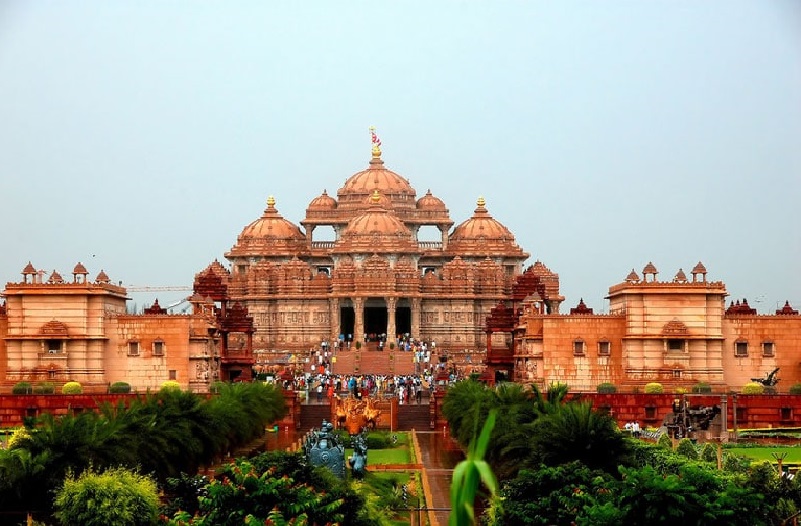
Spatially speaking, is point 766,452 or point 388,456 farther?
point 388,456

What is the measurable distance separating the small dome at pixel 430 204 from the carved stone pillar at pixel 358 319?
Answer: 17923 millimetres

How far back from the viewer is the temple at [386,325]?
73250mm

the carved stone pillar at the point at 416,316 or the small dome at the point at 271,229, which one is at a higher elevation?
the small dome at the point at 271,229

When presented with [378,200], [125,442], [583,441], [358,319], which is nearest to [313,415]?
[125,442]

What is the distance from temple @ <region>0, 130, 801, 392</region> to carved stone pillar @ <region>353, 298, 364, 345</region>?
0.27 feet

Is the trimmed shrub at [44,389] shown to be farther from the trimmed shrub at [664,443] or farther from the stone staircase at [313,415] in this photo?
the trimmed shrub at [664,443]

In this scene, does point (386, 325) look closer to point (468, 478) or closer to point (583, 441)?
point (583, 441)

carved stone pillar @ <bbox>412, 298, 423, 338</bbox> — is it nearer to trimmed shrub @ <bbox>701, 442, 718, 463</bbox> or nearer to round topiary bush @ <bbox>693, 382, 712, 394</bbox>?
round topiary bush @ <bbox>693, 382, 712, 394</bbox>

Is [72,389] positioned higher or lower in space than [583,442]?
higher

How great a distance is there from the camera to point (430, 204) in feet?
437

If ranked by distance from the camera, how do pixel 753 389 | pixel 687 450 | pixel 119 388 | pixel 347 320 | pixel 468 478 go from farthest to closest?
pixel 347 320 → pixel 119 388 → pixel 753 389 → pixel 687 450 → pixel 468 478

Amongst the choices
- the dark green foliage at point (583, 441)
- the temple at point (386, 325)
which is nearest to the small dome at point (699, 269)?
the temple at point (386, 325)

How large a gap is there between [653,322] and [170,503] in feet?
129

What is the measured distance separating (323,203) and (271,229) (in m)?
5.72
